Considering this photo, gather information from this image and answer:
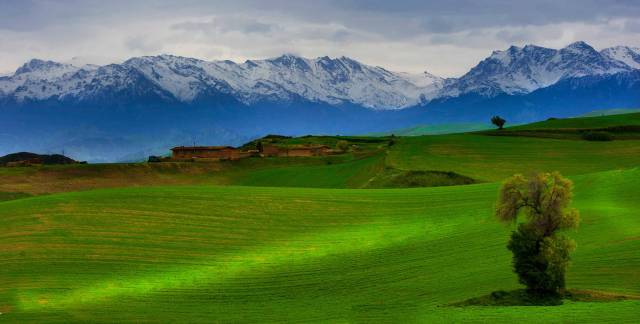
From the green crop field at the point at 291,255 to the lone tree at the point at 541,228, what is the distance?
6.25 ft

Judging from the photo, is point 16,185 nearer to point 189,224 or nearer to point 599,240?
point 189,224

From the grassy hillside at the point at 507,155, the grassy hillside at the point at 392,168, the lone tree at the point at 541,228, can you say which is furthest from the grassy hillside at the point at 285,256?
the grassy hillside at the point at 392,168

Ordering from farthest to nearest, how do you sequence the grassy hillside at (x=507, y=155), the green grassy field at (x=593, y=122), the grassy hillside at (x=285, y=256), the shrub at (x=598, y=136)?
the green grassy field at (x=593, y=122)
the shrub at (x=598, y=136)
the grassy hillside at (x=507, y=155)
the grassy hillside at (x=285, y=256)

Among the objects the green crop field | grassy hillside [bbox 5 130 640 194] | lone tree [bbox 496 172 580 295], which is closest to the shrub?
grassy hillside [bbox 5 130 640 194]

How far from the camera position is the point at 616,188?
2562 inches

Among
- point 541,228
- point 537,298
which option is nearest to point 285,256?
point 541,228

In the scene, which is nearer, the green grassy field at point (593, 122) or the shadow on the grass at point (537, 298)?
the shadow on the grass at point (537, 298)

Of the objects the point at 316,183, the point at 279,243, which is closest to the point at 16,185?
the point at 316,183

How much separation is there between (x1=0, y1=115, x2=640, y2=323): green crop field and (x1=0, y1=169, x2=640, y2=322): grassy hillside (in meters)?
0.13

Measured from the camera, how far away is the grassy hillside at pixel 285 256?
40.0m

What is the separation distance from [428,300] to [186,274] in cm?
1635

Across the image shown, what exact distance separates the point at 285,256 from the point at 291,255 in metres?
0.47

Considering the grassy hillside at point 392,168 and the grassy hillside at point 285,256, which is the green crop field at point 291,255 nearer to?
the grassy hillside at point 285,256

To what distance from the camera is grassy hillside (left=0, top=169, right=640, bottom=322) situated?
40.0m
